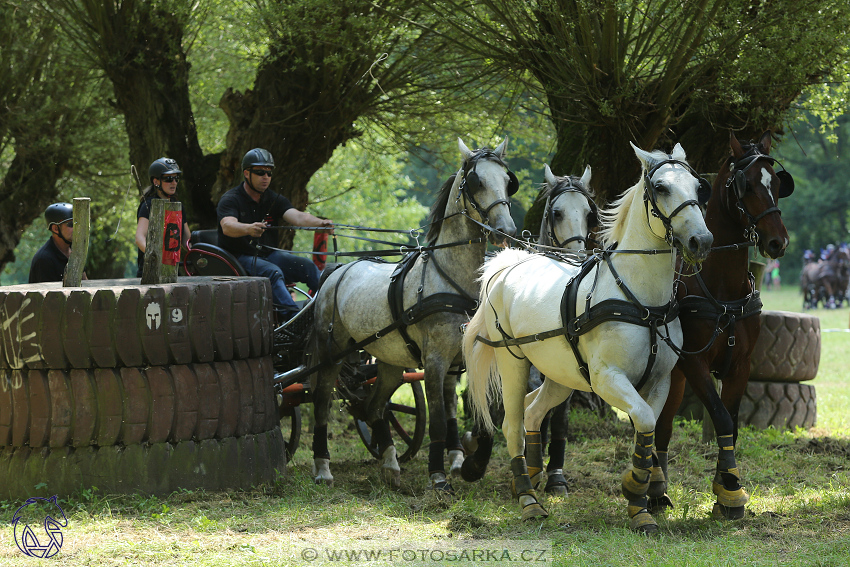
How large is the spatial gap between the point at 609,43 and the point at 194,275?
389 centimetres

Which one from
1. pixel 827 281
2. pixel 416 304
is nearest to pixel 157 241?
pixel 416 304

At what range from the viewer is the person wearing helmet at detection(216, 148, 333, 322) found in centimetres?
692

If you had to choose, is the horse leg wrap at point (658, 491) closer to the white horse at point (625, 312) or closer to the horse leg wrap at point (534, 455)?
the white horse at point (625, 312)

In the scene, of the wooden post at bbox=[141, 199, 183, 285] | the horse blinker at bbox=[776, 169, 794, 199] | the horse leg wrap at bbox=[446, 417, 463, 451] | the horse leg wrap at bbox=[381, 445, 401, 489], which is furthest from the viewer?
the horse leg wrap at bbox=[446, 417, 463, 451]

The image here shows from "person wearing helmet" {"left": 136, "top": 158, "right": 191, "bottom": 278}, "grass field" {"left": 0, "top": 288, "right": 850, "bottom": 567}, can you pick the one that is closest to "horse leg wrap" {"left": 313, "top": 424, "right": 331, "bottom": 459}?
"grass field" {"left": 0, "top": 288, "right": 850, "bottom": 567}

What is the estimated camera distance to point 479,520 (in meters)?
4.85

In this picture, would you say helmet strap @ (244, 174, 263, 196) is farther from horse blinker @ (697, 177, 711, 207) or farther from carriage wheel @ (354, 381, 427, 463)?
horse blinker @ (697, 177, 711, 207)

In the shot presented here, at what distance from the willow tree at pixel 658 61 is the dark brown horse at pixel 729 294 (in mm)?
1738

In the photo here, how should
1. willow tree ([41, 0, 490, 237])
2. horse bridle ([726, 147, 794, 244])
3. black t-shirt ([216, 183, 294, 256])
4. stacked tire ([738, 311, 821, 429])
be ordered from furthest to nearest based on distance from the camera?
willow tree ([41, 0, 490, 237])
stacked tire ([738, 311, 821, 429])
black t-shirt ([216, 183, 294, 256])
horse bridle ([726, 147, 794, 244])

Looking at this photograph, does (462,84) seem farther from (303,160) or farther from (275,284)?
(275,284)

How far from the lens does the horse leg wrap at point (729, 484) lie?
475cm

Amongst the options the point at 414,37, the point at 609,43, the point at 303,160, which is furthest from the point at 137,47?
the point at 609,43

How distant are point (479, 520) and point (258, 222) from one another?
135 inches

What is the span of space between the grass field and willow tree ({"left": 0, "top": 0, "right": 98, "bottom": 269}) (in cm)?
724
